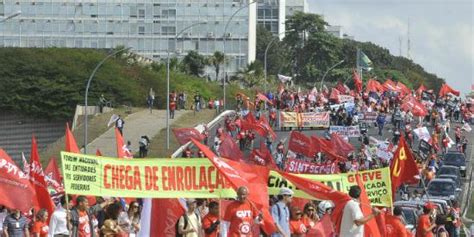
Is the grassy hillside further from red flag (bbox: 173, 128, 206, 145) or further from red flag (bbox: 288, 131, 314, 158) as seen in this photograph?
red flag (bbox: 288, 131, 314, 158)

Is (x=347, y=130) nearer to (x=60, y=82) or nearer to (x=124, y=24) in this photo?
(x=60, y=82)

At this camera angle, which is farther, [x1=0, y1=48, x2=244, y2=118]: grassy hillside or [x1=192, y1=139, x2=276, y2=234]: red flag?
[x1=0, y1=48, x2=244, y2=118]: grassy hillside

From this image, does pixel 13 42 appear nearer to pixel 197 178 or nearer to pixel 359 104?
pixel 359 104

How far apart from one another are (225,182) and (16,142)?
61459mm

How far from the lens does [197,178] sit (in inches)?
687

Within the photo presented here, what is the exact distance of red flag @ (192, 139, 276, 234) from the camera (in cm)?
1683

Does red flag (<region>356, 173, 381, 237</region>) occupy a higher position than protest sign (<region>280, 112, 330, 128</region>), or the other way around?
red flag (<region>356, 173, 381, 237</region>)

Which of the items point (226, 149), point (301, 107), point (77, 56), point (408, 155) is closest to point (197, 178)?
point (408, 155)

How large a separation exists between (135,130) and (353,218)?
52347mm

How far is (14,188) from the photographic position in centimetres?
1991

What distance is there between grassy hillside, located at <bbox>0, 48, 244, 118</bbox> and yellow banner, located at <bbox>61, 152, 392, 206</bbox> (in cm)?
6278

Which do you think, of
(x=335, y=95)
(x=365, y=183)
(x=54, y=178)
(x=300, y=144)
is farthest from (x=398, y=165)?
(x=335, y=95)

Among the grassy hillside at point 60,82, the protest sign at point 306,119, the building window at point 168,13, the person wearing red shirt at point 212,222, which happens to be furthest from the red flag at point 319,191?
the building window at point 168,13

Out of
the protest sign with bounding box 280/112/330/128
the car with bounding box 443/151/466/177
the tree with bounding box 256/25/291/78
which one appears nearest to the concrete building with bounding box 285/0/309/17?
the tree with bounding box 256/25/291/78
